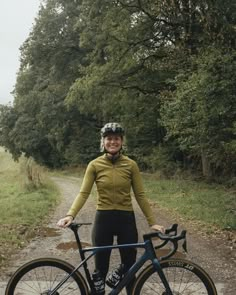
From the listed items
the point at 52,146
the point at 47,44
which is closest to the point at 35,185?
the point at 47,44

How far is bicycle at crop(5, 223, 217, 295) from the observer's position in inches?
171

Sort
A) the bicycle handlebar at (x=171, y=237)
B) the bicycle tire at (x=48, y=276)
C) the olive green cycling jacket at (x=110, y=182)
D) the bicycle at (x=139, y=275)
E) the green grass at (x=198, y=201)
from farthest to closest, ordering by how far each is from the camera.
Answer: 1. the green grass at (x=198, y=201)
2. the olive green cycling jacket at (x=110, y=182)
3. the bicycle tire at (x=48, y=276)
4. the bicycle at (x=139, y=275)
5. the bicycle handlebar at (x=171, y=237)

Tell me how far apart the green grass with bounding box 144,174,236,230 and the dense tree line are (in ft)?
4.55

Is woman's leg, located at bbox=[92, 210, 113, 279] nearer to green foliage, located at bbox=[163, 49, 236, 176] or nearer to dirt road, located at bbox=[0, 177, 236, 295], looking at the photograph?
dirt road, located at bbox=[0, 177, 236, 295]

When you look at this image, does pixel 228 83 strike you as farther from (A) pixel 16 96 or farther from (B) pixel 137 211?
(A) pixel 16 96

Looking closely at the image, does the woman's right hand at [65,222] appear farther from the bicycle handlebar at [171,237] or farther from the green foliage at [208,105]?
the green foliage at [208,105]

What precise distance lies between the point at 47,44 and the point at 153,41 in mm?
14099

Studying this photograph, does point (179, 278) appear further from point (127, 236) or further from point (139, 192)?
point (139, 192)

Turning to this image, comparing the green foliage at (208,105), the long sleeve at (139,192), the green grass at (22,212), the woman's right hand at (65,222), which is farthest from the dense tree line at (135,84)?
the woman's right hand at (65,222)

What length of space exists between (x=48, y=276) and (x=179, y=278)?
1.28 m

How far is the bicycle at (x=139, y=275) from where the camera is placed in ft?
14.2

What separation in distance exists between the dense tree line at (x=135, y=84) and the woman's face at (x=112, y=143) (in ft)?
27.1

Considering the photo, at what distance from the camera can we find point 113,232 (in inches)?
185

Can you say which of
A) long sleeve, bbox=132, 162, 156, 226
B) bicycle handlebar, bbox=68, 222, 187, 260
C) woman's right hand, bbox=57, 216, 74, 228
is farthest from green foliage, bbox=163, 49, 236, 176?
woman's right hand, bbox=57, 216, 74, 228
